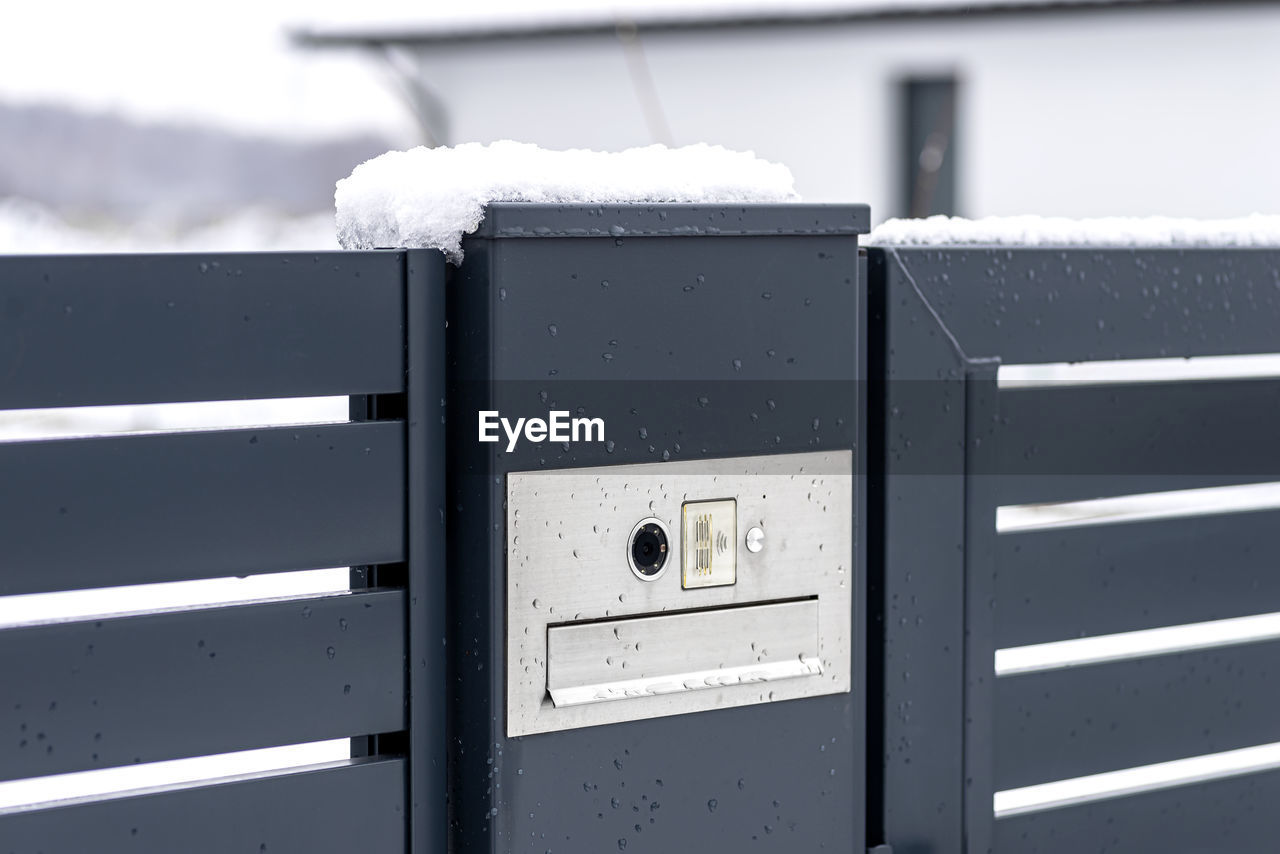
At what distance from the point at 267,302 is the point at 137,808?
51 centimetres

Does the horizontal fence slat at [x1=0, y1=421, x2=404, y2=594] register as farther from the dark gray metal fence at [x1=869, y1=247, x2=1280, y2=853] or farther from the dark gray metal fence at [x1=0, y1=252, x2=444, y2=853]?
the dark gray metal fence at [x1=869, y1=247, x2=1280, y2=853]

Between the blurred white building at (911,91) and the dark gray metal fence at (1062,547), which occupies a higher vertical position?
the blurred white building at (911,91)

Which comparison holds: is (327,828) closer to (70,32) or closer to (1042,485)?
(1042,485)

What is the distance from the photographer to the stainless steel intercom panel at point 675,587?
1.39 metres

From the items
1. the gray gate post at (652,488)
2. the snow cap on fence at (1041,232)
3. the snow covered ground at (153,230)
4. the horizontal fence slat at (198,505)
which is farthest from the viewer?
the snow covered ground at (153,230)

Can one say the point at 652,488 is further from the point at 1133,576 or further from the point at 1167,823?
the point at 1167,823

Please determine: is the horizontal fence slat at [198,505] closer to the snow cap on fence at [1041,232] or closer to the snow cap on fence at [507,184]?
the snow cap on fence at [507,184]

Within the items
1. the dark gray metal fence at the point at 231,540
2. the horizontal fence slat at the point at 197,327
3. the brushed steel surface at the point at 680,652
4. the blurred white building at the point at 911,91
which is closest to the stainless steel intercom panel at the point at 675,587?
the brushed steel surface at the point at 680,652

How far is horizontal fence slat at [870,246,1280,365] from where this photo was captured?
5.68 ft

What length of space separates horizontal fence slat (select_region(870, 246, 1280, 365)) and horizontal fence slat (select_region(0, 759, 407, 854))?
0.89 m

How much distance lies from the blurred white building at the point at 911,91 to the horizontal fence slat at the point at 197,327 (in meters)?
8.20

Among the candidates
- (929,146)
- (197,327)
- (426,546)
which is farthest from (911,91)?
(197,327)

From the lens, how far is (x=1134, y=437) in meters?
1.88

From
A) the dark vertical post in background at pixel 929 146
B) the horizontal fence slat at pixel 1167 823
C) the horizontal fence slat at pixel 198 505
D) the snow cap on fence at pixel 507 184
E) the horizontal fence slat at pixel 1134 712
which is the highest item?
the dark vertical post in background at pixel 929 146
